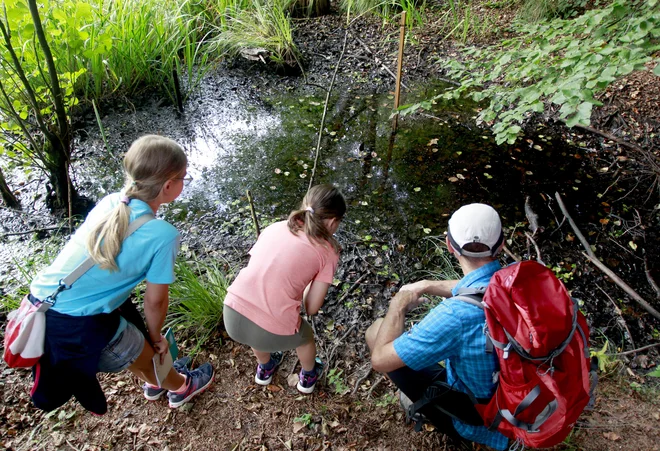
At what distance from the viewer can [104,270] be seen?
1598 millimetres

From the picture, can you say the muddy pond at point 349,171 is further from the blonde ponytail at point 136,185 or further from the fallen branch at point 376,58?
the blonde ponytail at point 136,185

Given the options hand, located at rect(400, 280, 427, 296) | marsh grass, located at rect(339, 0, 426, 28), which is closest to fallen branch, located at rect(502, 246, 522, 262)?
hand, located at rect(400, 280, 427, 296)

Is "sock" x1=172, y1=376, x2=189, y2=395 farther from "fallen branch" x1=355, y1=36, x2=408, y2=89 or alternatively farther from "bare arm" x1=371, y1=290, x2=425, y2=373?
"fallen branch" x1=355, y1=36, x2=408, y2=89

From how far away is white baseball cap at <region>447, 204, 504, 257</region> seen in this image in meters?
1.63

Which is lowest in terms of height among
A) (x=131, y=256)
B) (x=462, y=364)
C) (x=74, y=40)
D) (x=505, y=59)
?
(x=462, y=364)

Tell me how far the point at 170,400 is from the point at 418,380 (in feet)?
4.58

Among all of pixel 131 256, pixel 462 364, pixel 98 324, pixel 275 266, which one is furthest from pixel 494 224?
pixel 98 324

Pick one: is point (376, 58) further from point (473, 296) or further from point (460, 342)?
point (460, 342)

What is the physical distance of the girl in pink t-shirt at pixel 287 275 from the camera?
1.89 metres

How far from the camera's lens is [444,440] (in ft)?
7.10

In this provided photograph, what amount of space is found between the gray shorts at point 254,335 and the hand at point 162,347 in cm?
31

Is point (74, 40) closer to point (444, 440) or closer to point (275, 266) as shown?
point (275, 266)

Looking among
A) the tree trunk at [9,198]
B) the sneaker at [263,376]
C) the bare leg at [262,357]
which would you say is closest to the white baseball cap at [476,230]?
the bare leg at [262,357]

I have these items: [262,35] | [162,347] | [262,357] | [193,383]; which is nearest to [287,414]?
[262,357]
